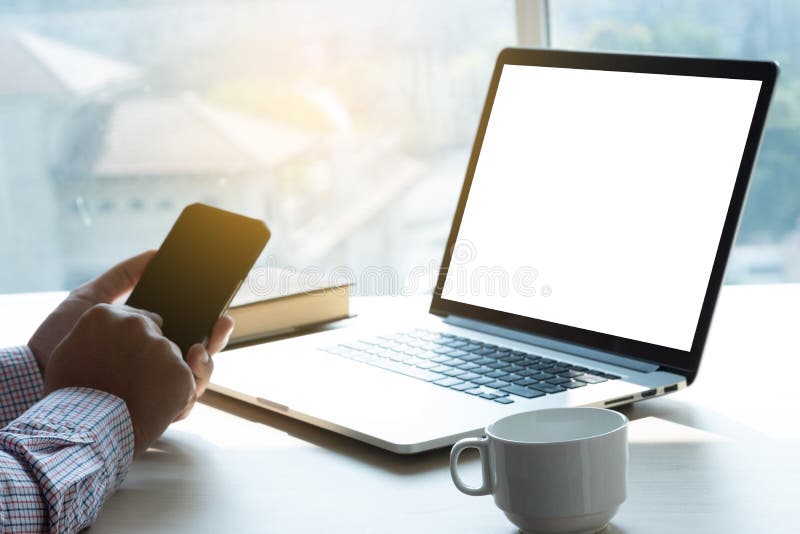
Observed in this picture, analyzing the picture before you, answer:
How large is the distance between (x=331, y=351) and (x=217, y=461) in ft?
0.84

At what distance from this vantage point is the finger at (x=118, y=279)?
3.10 feet

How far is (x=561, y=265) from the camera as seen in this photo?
3.00 feet

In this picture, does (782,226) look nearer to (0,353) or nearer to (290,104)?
(290,104)

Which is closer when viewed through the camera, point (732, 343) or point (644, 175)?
point (644, 175)

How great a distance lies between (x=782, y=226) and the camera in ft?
8.93

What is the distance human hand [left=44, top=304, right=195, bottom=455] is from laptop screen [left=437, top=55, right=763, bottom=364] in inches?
14.2

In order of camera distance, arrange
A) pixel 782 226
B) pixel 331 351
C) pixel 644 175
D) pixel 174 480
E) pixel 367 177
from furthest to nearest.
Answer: pixel 367 177
pixel 782 226
pixel 331 351
pixel 644 175
pixel 174 480

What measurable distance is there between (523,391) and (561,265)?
0.60 ft

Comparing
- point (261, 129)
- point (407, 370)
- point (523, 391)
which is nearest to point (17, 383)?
point (407, 370)

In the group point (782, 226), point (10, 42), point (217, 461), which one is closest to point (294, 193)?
point (10, 42)

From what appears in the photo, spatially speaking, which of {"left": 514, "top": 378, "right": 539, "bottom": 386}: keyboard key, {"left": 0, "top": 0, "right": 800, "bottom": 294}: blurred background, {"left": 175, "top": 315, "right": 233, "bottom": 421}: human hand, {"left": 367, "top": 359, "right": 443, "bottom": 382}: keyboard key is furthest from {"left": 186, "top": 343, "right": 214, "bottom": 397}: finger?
{"left": 0, "top": 0, "right": 800, "bottom": 294}: blurred background

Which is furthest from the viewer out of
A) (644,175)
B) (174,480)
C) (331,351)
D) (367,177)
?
(367,177)

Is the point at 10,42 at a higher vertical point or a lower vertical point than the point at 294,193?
higher

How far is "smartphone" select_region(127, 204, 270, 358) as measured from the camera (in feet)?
2.73
